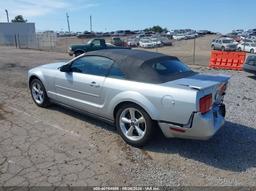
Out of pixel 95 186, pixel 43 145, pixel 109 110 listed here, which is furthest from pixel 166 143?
pixel 43 145

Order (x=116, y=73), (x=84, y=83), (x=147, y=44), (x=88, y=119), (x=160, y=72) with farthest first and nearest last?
1. (x=147, y=44)
2. (x=88, y=119)
3. (x=84, y=83)
4. (x=116, y=73)
5. (x=160, y=72)

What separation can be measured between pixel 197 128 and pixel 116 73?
1666 millimetres

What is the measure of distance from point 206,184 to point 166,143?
48.4 inches

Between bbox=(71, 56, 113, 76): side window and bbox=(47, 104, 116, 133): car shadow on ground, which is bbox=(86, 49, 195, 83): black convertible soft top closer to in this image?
bbox=(71, 56, 113, 76): side window

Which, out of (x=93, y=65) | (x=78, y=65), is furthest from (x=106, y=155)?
(x=78, y=65)

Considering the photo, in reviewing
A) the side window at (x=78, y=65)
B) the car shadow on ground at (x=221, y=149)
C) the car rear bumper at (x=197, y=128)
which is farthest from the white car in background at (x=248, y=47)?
the car rear bumper at (x=197, y=128)

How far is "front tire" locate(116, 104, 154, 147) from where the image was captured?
4223mm

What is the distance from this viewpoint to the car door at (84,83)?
486 cm

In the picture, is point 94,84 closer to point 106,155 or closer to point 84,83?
point 84,83

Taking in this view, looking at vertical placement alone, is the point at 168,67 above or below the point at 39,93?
above

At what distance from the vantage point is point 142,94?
4191mm

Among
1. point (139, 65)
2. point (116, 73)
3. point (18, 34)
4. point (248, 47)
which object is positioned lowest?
point (248, 47)

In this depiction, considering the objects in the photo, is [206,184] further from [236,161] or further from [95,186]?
[95,186]

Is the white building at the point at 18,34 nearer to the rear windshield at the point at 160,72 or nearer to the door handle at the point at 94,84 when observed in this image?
the door handle at the point at 94,84
